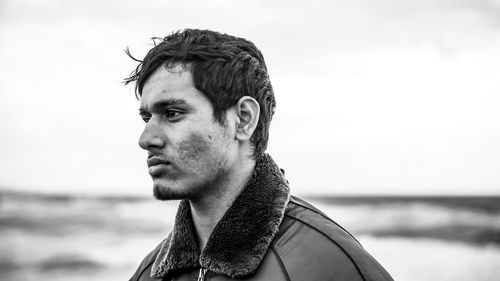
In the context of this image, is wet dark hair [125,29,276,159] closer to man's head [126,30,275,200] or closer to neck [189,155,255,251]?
man's head [126,30,275,200]

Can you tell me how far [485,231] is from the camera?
15.0m

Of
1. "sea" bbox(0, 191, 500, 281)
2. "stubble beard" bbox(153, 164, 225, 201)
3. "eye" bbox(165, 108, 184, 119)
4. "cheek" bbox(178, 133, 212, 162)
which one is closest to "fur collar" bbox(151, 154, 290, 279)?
"stubble beard" bbox(153, 164, 225, 201)

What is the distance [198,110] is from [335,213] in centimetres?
1372

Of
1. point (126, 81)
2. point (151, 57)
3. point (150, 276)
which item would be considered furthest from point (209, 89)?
point (150, 276)

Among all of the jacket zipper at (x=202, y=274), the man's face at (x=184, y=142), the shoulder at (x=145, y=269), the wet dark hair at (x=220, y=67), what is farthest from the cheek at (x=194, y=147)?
the shoulder at (x=145, y=269)

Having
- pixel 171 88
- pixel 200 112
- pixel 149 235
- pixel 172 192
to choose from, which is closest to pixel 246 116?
pixel 200 112

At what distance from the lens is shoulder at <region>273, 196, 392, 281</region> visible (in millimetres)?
2252

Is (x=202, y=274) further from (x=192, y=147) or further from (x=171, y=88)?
(x=171, y=88)

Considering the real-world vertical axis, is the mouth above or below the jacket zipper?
above

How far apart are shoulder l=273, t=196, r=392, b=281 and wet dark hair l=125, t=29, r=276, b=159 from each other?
0.42m

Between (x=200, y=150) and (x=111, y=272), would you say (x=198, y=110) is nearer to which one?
(x=200, y=150)

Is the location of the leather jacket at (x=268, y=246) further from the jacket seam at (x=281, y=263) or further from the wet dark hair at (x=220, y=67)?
the wet dark hair at (x=220, y=67)

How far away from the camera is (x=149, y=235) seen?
13.9 m

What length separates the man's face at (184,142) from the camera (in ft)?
8.46
